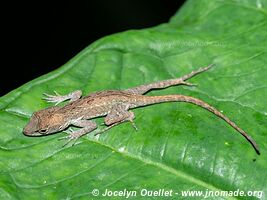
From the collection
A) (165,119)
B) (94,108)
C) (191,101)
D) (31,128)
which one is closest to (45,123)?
(31,128)

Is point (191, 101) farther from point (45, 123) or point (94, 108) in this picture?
point (45, 123)

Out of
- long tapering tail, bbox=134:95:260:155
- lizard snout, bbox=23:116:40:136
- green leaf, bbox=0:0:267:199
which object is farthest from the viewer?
lizard snout, bbox=23:116:40:136

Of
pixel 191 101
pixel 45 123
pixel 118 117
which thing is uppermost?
pixel 191 101

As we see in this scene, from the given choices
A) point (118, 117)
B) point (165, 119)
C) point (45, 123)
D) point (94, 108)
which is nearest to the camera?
point (165, 119)

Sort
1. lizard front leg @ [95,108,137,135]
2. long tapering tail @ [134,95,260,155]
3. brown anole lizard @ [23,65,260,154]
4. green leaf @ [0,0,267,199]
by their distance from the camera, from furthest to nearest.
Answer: lizard front leg @ [95,108,137,135], brown anole lizard @ [23,65,260,154], long tapering tail @ [134,95,260,155], green leaf @ [0,0,267,199]

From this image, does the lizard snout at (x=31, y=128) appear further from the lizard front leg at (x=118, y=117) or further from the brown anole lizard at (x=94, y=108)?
the lizard front leg at (x=118, y=117)

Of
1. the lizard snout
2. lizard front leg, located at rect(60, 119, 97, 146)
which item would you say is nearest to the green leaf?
the lizard snout

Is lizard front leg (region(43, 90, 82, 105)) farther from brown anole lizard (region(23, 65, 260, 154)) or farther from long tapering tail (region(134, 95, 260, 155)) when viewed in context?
long tapering tail (region(134, 95, 260, 155))

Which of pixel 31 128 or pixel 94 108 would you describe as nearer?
pixel 31 128
